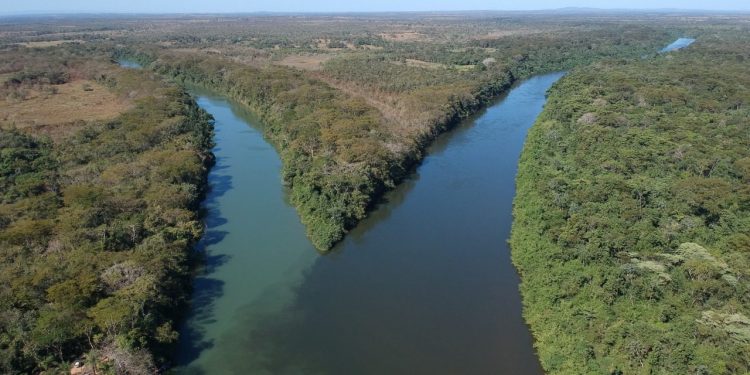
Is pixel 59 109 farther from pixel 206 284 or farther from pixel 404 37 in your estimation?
pixel 404 37

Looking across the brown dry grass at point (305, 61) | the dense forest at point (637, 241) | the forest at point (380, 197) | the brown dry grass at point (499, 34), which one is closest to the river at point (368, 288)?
the forest at point (380, 197)

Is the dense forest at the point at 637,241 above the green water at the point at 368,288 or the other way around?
above

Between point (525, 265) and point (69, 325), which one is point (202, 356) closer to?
point (69, 325)

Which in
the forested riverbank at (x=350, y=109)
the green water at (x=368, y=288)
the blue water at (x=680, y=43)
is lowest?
the green water at (x=368, y=288)

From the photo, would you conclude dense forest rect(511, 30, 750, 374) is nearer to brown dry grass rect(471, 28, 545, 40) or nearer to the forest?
the forest

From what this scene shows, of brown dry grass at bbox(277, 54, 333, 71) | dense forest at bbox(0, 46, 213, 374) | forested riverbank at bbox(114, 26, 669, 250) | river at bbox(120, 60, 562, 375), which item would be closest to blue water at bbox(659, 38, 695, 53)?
forested riverbank at bbox(114, 26, 669, 250)

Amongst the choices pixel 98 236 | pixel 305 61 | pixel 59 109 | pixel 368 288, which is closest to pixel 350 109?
pixel 368 288

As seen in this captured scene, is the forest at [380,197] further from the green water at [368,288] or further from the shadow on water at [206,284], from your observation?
the green water at [368,288]
